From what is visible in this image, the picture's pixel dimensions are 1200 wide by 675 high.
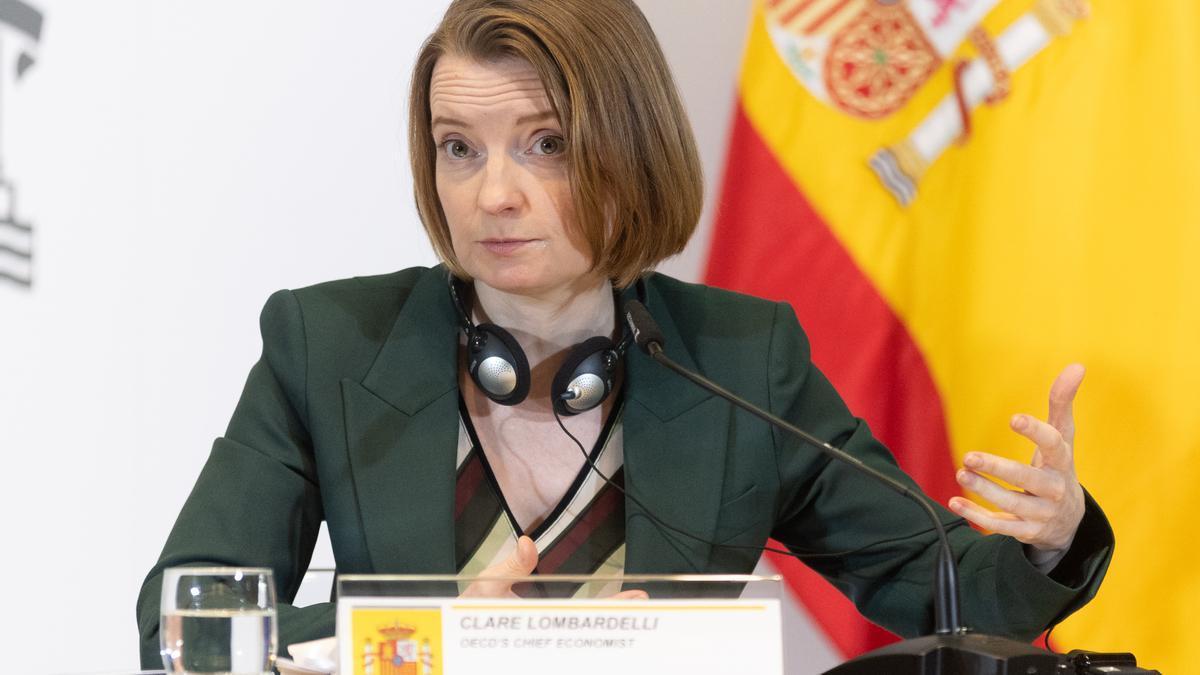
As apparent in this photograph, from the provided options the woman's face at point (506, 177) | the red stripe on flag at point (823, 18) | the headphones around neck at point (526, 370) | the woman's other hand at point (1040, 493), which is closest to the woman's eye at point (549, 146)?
the woman's face at point (506, 177)

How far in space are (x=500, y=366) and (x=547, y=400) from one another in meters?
0.16

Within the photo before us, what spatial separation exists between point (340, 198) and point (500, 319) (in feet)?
1.71

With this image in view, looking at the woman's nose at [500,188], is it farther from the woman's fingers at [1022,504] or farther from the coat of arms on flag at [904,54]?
the coat of arms on flag at [904,54]

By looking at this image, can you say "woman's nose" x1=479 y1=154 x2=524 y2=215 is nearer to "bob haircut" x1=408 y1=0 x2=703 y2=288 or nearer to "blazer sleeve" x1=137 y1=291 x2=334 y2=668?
"bob haircut" x1=408 y1=0 x2=703 y2=288

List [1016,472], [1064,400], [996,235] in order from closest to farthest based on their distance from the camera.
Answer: [1016,472], [1064,400], [996,235]

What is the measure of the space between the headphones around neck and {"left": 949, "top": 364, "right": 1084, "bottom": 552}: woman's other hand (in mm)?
445

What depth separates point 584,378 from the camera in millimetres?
1591

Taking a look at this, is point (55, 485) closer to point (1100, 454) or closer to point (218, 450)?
point (218, 450)

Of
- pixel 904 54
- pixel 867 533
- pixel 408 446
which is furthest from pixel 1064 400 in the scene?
pixel 904 54

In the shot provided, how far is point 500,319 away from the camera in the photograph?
5.73 ft

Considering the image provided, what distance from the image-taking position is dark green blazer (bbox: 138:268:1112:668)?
1484 mm

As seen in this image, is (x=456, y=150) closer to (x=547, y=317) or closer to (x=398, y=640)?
(x=547, y=317)

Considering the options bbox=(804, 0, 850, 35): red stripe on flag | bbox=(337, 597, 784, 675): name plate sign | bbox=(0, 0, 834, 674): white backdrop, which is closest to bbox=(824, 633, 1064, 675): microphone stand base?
bbox=(337, 597, 784, 675): name plate sign

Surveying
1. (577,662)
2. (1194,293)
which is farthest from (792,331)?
(577,662)
